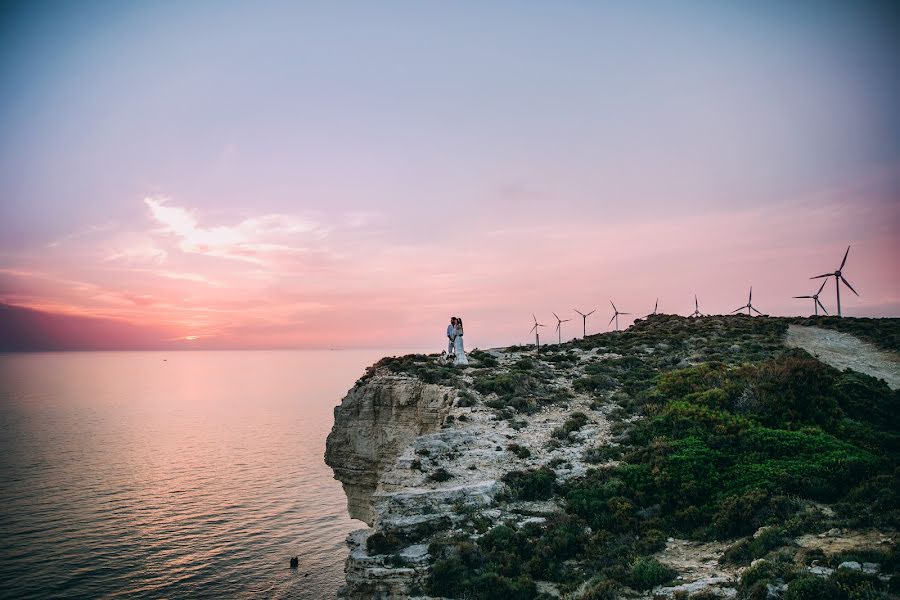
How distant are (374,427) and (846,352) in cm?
4059

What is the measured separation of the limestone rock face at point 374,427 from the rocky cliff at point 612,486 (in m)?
0.10

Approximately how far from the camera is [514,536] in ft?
52.8

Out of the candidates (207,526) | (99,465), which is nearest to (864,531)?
(207,526)

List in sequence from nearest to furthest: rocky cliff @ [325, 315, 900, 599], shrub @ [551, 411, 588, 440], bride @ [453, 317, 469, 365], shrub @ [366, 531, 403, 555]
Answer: rocky cliff @ [325, 315, 900, 599], shrub @ [366, 531, 403, 555], shrub @ [551, 411, 588, 440], bride @ [453, 317, 469, 365]

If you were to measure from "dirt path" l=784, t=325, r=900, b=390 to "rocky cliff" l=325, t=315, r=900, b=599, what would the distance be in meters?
8.66

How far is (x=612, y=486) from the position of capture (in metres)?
18.8

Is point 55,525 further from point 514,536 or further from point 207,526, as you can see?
point 514,536

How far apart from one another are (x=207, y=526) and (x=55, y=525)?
41.6 ft

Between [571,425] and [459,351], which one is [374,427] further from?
[571,425]

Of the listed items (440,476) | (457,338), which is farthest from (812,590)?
(457,338)

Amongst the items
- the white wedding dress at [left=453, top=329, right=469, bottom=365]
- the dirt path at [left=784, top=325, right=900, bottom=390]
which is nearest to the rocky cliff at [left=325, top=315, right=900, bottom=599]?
the white wedding dress at [left=453, top=329, right=469, bottom=365]

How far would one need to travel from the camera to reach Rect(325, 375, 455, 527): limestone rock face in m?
29.6

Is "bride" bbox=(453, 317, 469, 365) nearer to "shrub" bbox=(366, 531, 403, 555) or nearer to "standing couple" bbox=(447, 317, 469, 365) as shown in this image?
"standing couple" bbox=(447, 317, 469, 365)

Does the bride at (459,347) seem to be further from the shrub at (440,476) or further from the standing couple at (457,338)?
the shrub at (440,476)
